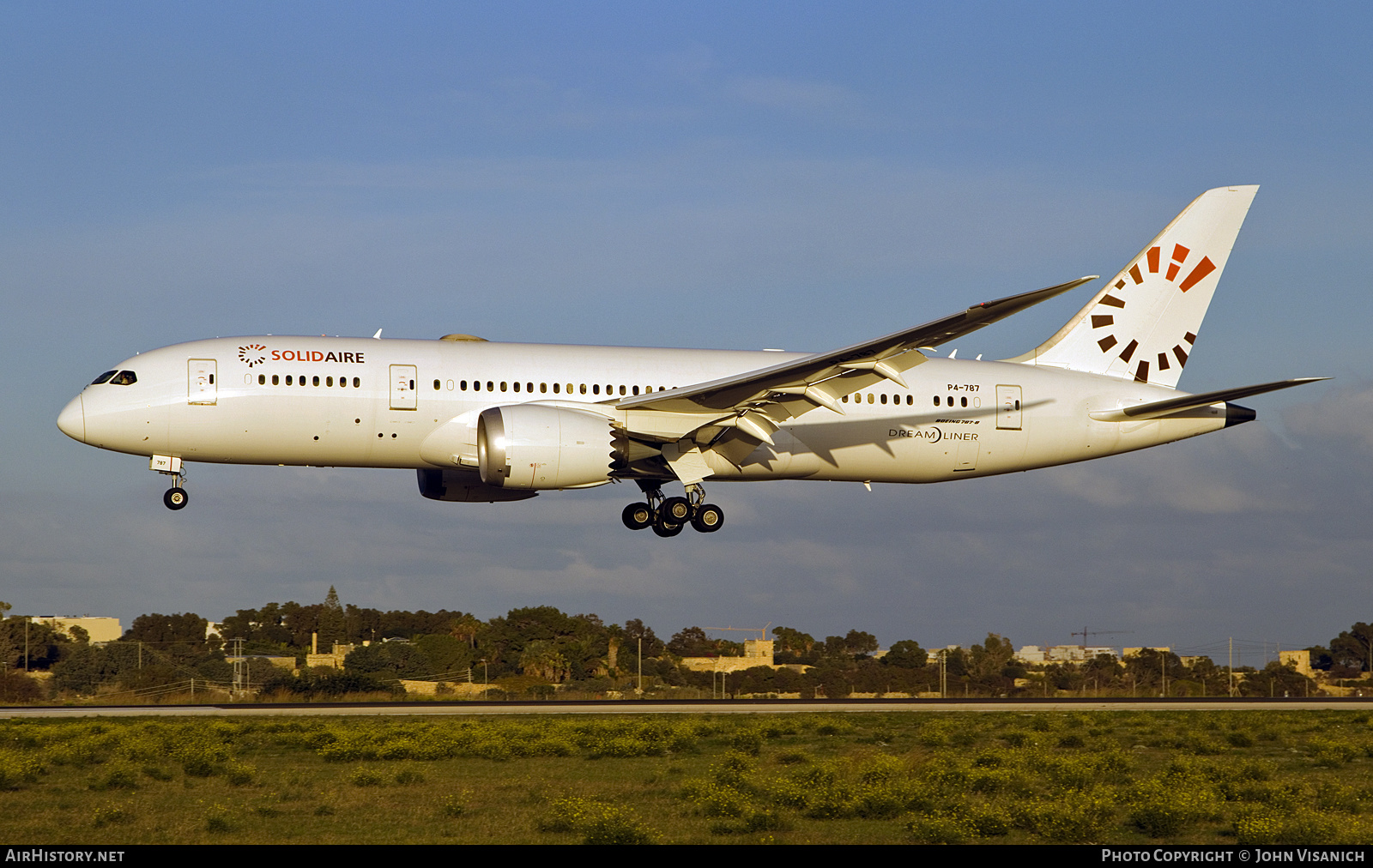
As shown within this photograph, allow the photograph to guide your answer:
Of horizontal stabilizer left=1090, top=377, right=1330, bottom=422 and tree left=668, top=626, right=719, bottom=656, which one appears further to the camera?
tree left=668, top=626, right=719, bottom=656

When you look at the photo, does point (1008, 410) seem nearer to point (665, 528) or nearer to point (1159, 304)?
point (1159, 304)

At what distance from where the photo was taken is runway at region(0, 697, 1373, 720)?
32.5 m

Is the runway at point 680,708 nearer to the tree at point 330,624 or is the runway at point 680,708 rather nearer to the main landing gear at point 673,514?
the main landing gear at point 673,514

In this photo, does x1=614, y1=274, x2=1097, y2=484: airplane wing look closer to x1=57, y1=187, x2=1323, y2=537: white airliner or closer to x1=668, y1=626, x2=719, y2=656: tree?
x1=57, y1=187, x2=1323, y2=537: white airliner

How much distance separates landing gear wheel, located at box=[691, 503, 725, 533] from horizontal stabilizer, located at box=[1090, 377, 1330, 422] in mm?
11119

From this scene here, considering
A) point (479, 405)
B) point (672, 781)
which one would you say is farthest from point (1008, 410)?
point (672, 781)

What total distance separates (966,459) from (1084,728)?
8.82 meters

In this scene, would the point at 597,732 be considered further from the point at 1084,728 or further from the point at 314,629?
the point at 314,629

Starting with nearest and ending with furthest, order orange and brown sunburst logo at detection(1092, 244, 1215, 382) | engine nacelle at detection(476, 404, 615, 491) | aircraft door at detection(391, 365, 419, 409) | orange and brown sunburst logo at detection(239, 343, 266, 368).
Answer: engine nacelle at detection(476, 404, 615, 491) < orange and brown sunburst logo at detection(239, 343, 266, 368) < aircraft door at detection(391, 365, 419, 409) < orange and brown sunburst logo at detection(1092, 244, 1215, 382)

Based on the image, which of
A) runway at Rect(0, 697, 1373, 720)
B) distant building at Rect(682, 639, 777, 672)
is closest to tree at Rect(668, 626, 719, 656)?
distant building at Rect(682, 639, 777, 672)

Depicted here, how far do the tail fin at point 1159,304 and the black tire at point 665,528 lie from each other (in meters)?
11.7

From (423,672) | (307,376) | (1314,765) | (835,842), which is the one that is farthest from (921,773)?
(423,672)

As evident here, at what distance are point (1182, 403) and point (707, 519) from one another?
13124 millimetres

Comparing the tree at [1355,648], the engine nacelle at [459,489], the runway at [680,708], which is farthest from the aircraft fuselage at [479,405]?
the tree at [1355,648]
